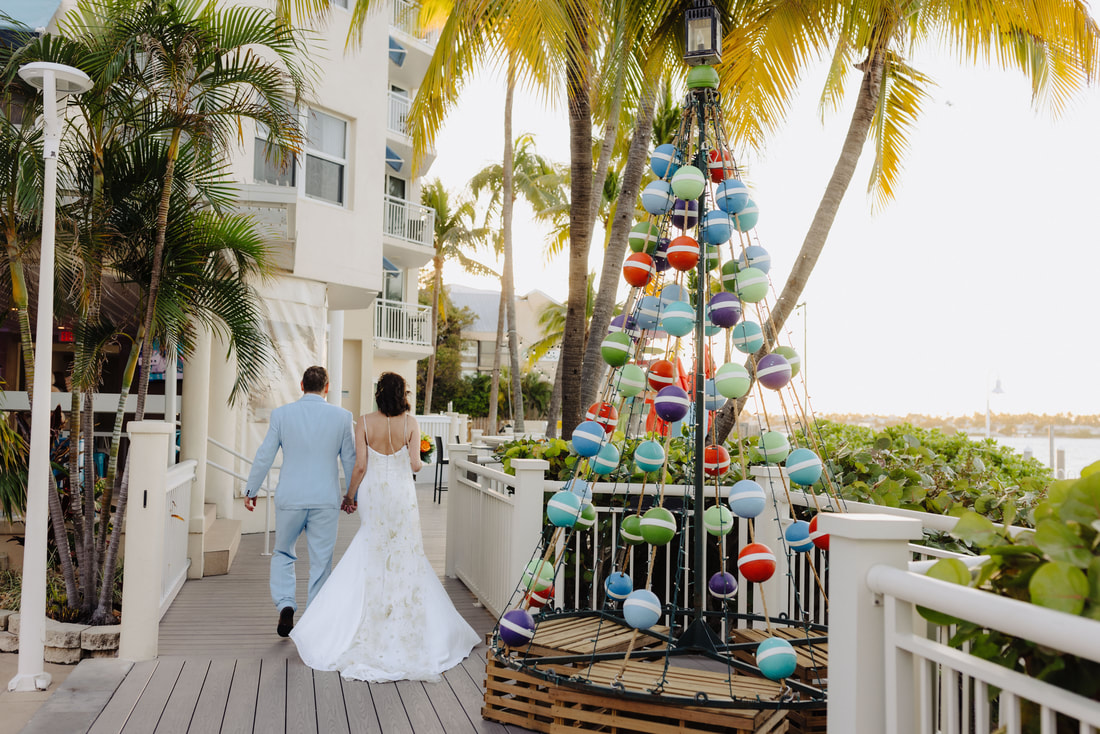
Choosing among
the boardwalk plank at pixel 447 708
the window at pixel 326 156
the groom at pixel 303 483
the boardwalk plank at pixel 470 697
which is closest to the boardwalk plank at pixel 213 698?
the groom at pixel 303 483

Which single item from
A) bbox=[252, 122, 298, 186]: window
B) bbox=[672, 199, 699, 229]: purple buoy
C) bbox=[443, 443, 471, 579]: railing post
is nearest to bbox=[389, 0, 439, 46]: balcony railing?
bbox=[252, 122, 298, 186]: window

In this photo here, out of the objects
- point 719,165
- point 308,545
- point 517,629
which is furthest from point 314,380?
point 719,165

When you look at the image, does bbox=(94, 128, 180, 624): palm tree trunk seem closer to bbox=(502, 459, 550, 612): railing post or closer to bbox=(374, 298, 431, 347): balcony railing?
bbox=(502, 459, 550, 612): railing post

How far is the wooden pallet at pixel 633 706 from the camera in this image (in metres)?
3.49

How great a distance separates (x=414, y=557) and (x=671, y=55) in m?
5.00

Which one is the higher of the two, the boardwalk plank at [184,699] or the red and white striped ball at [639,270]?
the red and white striped ball at [639,270]

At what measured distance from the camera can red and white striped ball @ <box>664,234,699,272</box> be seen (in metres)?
4.01

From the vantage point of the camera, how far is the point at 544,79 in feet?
20.5

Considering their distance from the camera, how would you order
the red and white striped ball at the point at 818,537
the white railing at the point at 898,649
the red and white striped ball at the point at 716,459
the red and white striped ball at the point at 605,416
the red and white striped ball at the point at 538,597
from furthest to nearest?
the red and white striped ball at the point at 716,459, the red and white striped ball at the point at 605,416, the red and white striped ball at the point at 538,597, the red and white striped ball at the point at 818,537, the white railing at the point at 898,649

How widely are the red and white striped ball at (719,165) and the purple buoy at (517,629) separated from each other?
2.39 metres

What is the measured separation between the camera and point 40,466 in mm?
4992

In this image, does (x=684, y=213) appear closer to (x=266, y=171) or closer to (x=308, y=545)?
(x=308, y=545)

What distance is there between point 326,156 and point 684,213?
9037mm

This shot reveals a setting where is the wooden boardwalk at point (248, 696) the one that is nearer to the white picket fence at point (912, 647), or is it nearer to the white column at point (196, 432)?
the white column at point (196, 432)
